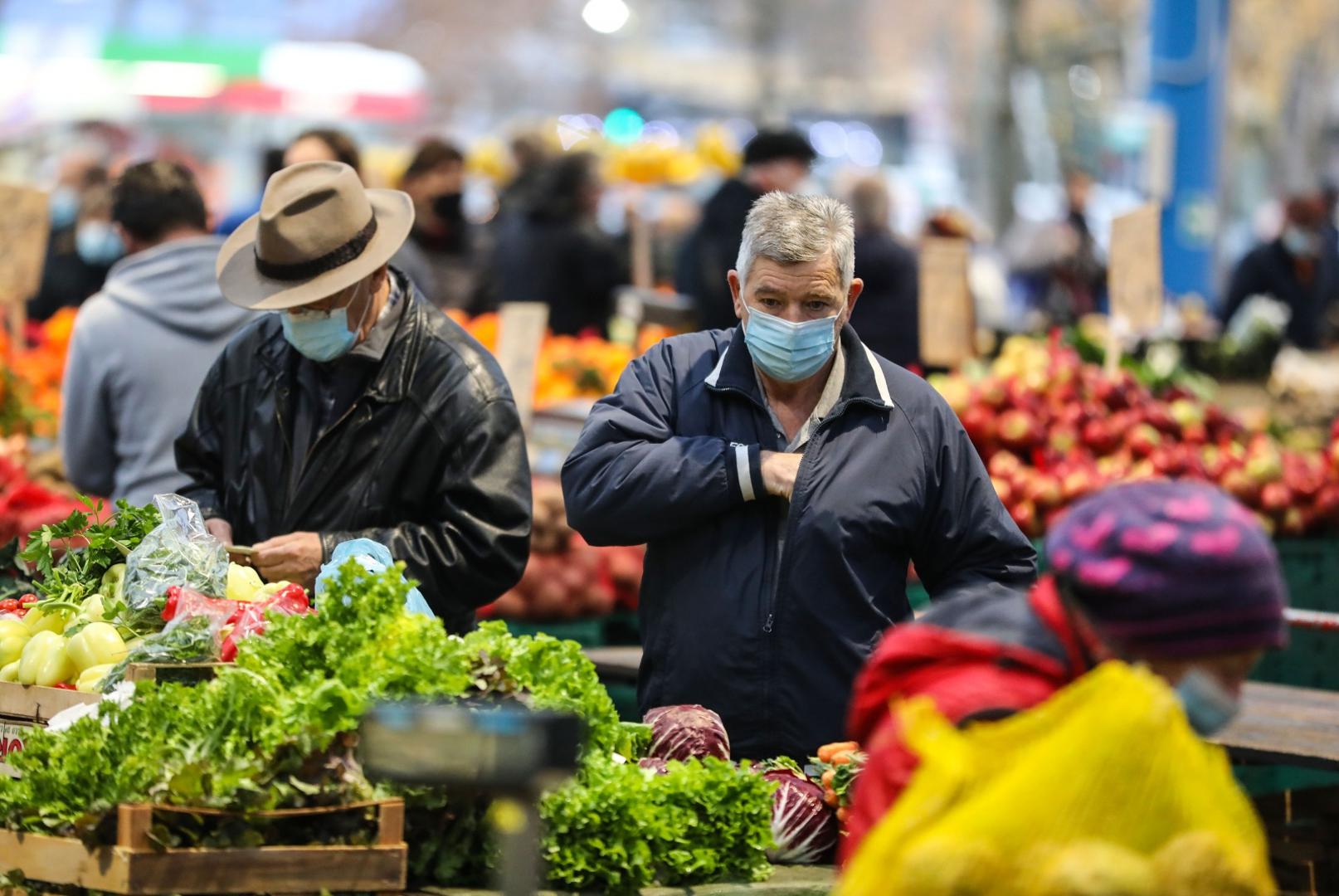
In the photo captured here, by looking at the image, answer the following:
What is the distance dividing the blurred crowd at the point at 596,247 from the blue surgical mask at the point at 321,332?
1.88 metres

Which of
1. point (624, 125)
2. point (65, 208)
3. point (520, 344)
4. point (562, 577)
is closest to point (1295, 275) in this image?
point (65, 208)

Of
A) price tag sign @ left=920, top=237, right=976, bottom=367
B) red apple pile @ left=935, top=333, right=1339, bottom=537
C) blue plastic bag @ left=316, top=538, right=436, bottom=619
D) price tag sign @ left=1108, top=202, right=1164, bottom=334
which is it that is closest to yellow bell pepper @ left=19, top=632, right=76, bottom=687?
blue plastic bag @ left=316, top=538, right=436, bottom=619

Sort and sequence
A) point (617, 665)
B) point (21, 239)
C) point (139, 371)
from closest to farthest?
point (139, 371) < point (617, 665) < point (21, 239)

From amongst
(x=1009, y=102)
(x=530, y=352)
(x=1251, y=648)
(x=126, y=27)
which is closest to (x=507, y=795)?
(x=1251, y=648)

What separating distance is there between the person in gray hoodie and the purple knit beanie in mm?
4068

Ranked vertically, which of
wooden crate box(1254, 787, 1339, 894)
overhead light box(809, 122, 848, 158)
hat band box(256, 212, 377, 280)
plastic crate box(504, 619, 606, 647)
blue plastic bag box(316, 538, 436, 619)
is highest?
hat band box(256, 212, 377, 280)

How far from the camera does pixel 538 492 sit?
739 cm

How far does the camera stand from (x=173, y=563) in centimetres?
396

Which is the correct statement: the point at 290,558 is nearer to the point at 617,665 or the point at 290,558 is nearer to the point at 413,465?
the point at 413,465

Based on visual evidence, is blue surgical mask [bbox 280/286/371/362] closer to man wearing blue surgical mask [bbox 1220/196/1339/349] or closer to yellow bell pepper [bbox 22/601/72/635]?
yellow bell pepper [bbox 22/601/72/635]

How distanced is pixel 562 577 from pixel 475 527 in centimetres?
A: 257

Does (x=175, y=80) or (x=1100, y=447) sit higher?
(x=175, y=80)

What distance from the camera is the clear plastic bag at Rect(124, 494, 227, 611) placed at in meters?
3.92

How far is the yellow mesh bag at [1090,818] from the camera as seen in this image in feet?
6.93
